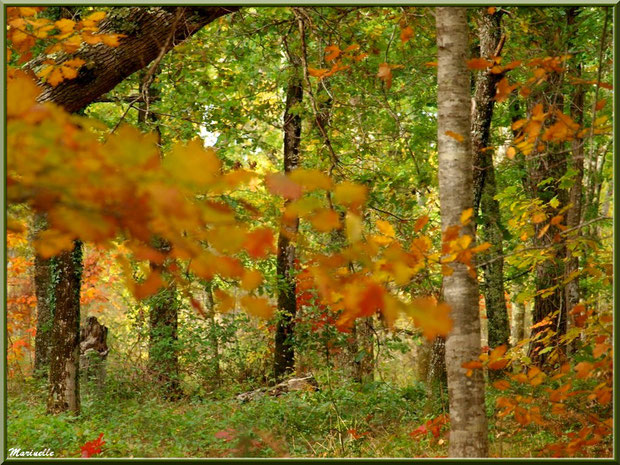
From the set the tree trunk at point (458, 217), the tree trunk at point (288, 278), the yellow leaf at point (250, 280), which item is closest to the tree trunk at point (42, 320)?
the tree trunk at point (288, 278)

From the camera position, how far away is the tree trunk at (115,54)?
439 cm

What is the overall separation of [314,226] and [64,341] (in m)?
6.10

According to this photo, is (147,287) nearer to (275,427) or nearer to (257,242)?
(257,242)

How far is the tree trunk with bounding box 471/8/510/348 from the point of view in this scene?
616cm

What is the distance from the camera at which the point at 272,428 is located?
5.97m

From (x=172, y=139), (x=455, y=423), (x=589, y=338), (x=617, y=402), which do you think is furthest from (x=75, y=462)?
(x=172, y=139)

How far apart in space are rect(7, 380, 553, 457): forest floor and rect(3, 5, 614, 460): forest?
4cm

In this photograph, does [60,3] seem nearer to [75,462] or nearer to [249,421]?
[75,462]

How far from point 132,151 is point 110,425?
567cm

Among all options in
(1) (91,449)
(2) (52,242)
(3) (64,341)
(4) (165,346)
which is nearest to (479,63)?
(2) (52,242)

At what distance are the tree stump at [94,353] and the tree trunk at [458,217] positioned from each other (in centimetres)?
696

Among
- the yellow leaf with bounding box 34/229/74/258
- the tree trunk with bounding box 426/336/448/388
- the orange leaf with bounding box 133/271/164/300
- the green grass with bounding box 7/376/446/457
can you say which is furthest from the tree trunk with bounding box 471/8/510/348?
the yellow leaf with bounding box 34/229/74/258

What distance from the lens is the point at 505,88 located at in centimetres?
297

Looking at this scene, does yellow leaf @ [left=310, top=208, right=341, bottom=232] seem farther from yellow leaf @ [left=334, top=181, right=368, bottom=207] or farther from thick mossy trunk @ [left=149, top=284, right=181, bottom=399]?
thick mossy trunk @ [left=149, top=284, right=181, bottom=399]
